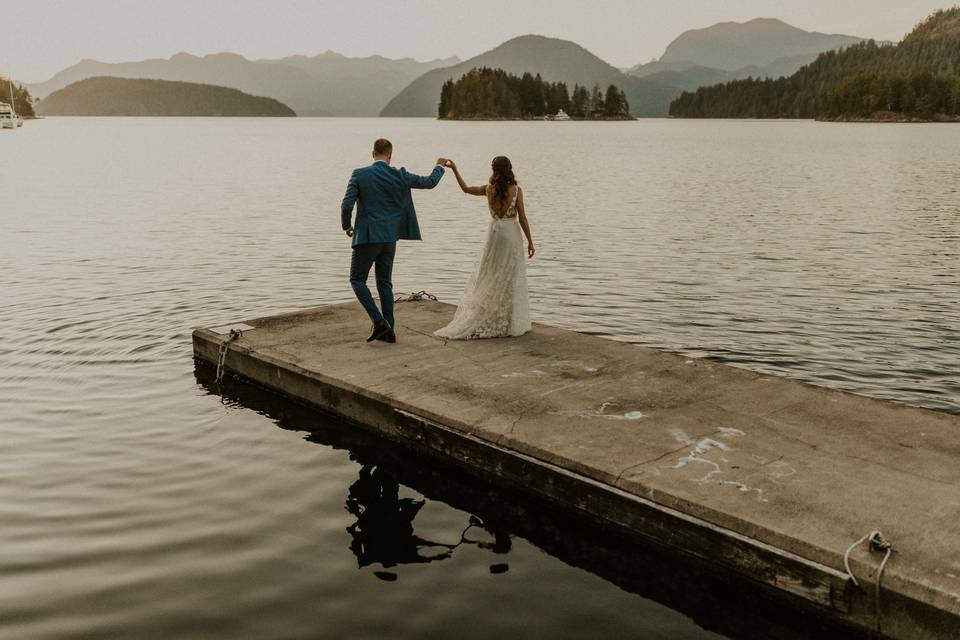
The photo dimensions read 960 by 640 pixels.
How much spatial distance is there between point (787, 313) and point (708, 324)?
202 centimetres

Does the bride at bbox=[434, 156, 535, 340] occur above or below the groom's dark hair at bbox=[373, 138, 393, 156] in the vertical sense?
below

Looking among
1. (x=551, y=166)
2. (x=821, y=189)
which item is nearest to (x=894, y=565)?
(x=821, y=189)

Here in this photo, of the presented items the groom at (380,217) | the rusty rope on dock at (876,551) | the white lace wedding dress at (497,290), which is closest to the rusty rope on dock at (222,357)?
the groom at (380,217)

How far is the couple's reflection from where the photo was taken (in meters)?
6.77

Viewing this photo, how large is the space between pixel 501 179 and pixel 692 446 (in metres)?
4.78

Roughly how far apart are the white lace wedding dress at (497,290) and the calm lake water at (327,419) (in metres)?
2.46

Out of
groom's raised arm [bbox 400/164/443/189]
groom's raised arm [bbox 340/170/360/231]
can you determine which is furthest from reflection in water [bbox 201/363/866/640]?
groom's raised arm [bbox 400/164/443/189]

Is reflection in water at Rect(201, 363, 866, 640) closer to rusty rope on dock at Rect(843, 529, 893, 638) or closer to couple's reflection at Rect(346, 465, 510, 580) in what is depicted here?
couple's reflection at Rect(346, 465, 510, 580)

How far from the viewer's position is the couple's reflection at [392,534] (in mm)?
6768

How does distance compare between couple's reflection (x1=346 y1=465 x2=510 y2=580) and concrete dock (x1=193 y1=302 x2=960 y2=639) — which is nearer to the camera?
concrete dock (x1=193 y1=302 x2=960 y2=639)

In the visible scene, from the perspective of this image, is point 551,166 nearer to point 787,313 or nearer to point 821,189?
point 821,189

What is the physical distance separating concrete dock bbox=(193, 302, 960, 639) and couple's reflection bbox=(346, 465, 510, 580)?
569 millimetres

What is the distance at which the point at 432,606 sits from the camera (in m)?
6.00

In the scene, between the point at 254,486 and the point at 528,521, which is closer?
the point at 528,521
